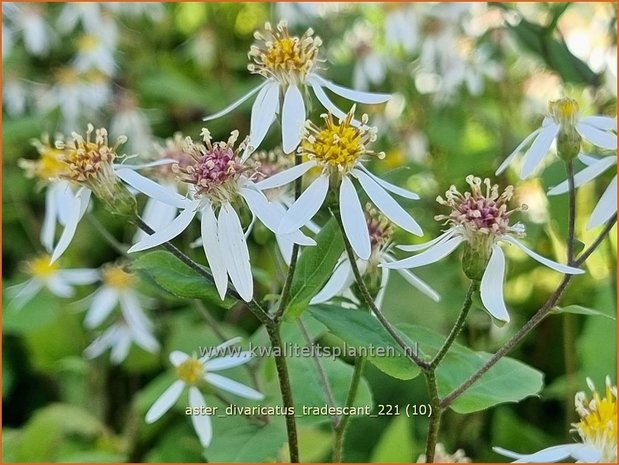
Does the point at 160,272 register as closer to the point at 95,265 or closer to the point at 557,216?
the point at 557,216

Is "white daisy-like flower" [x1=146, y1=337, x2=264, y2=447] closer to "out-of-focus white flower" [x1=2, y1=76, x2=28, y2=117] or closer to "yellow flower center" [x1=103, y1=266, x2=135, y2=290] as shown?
"yellow flower center" [x1=103, y1=266, x2=135, y2=290]

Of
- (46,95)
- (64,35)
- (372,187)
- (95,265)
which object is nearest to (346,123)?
(372,187)

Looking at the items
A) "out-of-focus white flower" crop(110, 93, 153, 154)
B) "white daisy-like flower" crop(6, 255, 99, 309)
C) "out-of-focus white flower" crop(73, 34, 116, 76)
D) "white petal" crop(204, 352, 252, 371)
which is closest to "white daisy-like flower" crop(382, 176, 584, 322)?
"white petal" crop(204, 352, 252, 371)

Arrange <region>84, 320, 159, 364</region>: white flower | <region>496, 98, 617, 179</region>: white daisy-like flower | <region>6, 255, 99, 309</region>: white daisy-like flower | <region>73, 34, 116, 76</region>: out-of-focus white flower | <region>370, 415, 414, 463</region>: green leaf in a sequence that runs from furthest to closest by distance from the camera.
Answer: <region>73, 34, 116, 76</region>: out-of-focus white flower
<region>6, 255, 99, 309</region>: white daisy-like flower
<region>84, 320, 159, 364</region>: white flower
<region>370, 415, 414, 463</region>: green leaf
<region>496, 98, 617, 179</region>: white daisy-like flower

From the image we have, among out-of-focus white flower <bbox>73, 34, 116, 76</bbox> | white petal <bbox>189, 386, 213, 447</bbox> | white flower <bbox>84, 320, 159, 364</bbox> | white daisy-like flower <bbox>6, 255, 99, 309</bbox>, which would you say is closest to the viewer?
white petal <bbox>189, 386, 213, 447</bbox>

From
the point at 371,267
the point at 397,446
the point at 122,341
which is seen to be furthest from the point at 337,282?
the point at 122,341

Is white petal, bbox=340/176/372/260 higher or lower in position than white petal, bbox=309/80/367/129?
lower

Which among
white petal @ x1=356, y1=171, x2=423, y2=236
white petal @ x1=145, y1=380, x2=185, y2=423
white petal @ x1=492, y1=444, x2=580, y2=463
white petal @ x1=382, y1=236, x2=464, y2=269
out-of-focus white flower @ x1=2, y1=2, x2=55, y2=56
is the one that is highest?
out-of-focus white flower @ x1=2, y1=2, x2=55, y2=56
